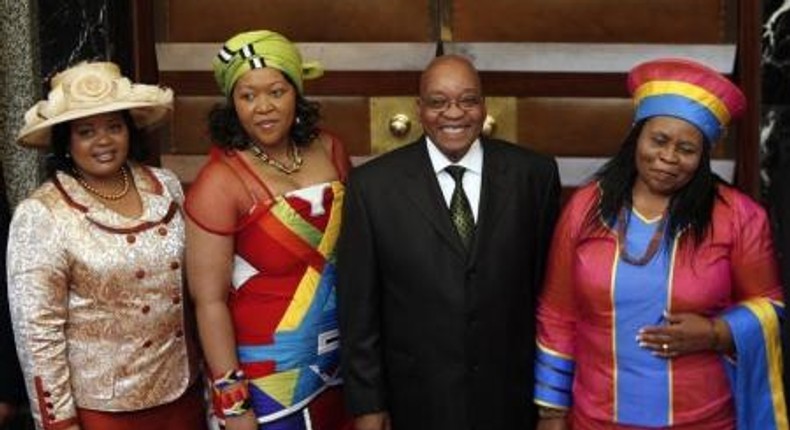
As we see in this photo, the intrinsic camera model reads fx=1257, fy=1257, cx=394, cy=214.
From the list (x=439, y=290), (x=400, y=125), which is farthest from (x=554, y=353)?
(x=400, y=125)

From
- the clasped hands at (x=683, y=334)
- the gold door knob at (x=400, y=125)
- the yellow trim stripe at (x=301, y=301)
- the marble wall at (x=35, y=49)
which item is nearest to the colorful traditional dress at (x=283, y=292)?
the yellow trim stripe at (x=301, y=301)

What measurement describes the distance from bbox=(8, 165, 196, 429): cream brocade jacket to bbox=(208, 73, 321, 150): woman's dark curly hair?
9.4 inches

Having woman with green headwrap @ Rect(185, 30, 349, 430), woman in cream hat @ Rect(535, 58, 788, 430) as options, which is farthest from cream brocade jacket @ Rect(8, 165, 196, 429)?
woman in cream hat @ Rect(535, 58, 788, 430)

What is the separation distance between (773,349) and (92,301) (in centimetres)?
167

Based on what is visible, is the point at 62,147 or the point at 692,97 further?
the point at 62,147

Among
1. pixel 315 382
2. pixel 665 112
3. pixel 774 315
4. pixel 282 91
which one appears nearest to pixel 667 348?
pixel 774 315

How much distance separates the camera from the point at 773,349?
3.01m

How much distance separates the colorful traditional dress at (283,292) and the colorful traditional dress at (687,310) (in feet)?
2.22

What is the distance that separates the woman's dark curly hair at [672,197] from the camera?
2971 mm

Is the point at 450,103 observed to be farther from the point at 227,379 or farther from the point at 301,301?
the point at 227,379

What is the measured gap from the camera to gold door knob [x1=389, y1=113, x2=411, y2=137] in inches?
168

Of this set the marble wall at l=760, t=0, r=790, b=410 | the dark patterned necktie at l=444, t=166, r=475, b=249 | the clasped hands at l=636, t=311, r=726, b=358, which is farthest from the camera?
the marble wall at l=760, t=0, r=790, b=410

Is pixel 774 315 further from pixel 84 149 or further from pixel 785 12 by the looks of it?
pixel 84 149

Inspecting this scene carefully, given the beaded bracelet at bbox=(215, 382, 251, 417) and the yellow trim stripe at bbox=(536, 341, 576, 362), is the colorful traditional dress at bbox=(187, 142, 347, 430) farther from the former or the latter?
the yellow trim stripe at bbox=(536, 341, 576, 362)
